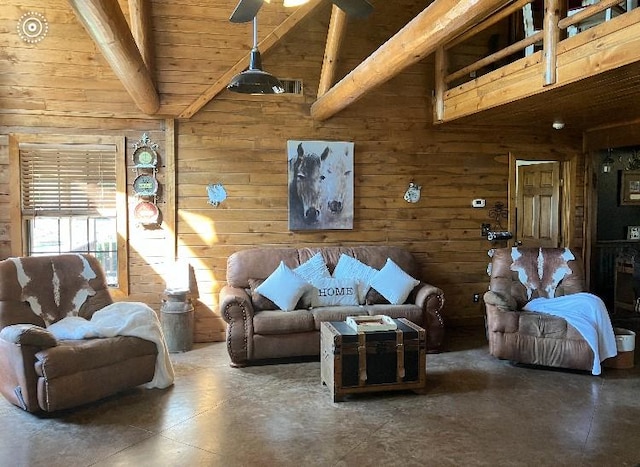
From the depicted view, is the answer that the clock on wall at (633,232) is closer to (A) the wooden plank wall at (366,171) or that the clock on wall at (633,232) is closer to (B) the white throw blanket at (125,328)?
(A) the wooden plank wall at (366,171)

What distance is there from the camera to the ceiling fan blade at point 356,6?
298cm

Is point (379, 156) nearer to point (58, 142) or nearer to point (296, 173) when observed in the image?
point (296, 173)

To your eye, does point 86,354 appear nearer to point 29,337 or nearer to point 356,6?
point 29,337

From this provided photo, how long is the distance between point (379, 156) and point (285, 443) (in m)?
3.47

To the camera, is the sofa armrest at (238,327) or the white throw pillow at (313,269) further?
the white throw pillow at (313,269)

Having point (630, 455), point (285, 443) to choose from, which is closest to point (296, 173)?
point (285, 443)

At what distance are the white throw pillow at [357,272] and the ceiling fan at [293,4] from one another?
273 cm

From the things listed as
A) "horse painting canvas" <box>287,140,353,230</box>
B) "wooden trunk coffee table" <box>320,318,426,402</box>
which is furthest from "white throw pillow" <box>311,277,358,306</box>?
"wooden trunk coffee table" <box>320,318,426,402</box>

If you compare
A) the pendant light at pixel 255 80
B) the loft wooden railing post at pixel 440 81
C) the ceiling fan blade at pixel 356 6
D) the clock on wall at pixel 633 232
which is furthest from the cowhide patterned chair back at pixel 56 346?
the clock on wall at pixel 633 232

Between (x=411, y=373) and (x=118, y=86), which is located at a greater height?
(x=118, y=86)

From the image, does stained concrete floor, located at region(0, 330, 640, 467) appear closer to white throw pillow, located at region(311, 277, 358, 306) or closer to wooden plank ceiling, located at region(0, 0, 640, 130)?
white throw pillow, located at region(311, 277, 358, 306)

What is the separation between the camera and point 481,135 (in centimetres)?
614

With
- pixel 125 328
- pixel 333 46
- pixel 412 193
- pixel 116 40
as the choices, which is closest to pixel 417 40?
pixel 116 40

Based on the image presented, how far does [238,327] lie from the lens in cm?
470
